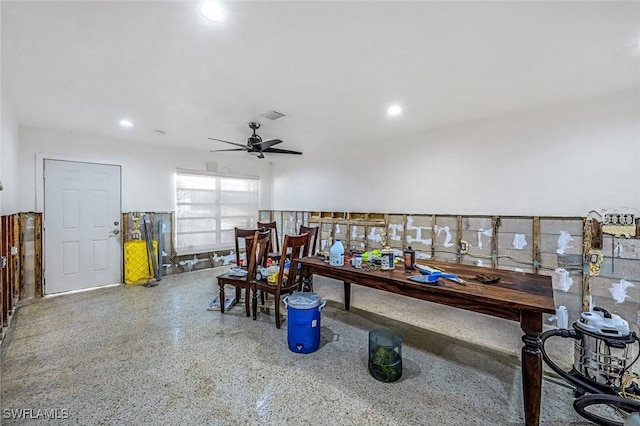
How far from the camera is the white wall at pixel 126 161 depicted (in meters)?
3.96

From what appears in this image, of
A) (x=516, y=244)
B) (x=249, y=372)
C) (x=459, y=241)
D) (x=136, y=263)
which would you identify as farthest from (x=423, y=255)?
(x=136, y=263)

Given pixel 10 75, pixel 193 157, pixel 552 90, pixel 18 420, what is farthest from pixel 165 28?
pixel 193 157

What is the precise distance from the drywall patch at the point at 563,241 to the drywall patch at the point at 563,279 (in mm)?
219

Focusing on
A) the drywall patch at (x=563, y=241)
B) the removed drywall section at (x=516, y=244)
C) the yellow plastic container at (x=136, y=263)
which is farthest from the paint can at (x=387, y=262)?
the yellow plastic container at (x=136, y=263)

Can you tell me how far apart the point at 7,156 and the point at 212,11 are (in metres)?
3.16

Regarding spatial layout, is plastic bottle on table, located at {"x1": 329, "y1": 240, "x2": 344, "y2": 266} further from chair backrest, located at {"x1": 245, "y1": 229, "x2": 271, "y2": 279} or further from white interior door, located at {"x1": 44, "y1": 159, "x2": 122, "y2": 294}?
white interior door, located at {"x1": 44, "y1": 159, "x2": 122, "y2": 294}

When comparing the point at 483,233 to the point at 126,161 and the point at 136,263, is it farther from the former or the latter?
the point at 126,161

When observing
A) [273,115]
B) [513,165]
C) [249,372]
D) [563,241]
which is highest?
[273,115]

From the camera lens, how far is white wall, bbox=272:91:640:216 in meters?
2.79

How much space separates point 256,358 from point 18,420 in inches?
59.9

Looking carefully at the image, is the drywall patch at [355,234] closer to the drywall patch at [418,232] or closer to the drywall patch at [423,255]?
the drywall patch at [418,232]

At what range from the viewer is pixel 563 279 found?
10.00 feet

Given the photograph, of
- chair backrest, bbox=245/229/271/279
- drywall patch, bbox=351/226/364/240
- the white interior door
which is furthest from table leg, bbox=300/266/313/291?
the white interior door

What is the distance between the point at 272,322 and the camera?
10.2 ft
